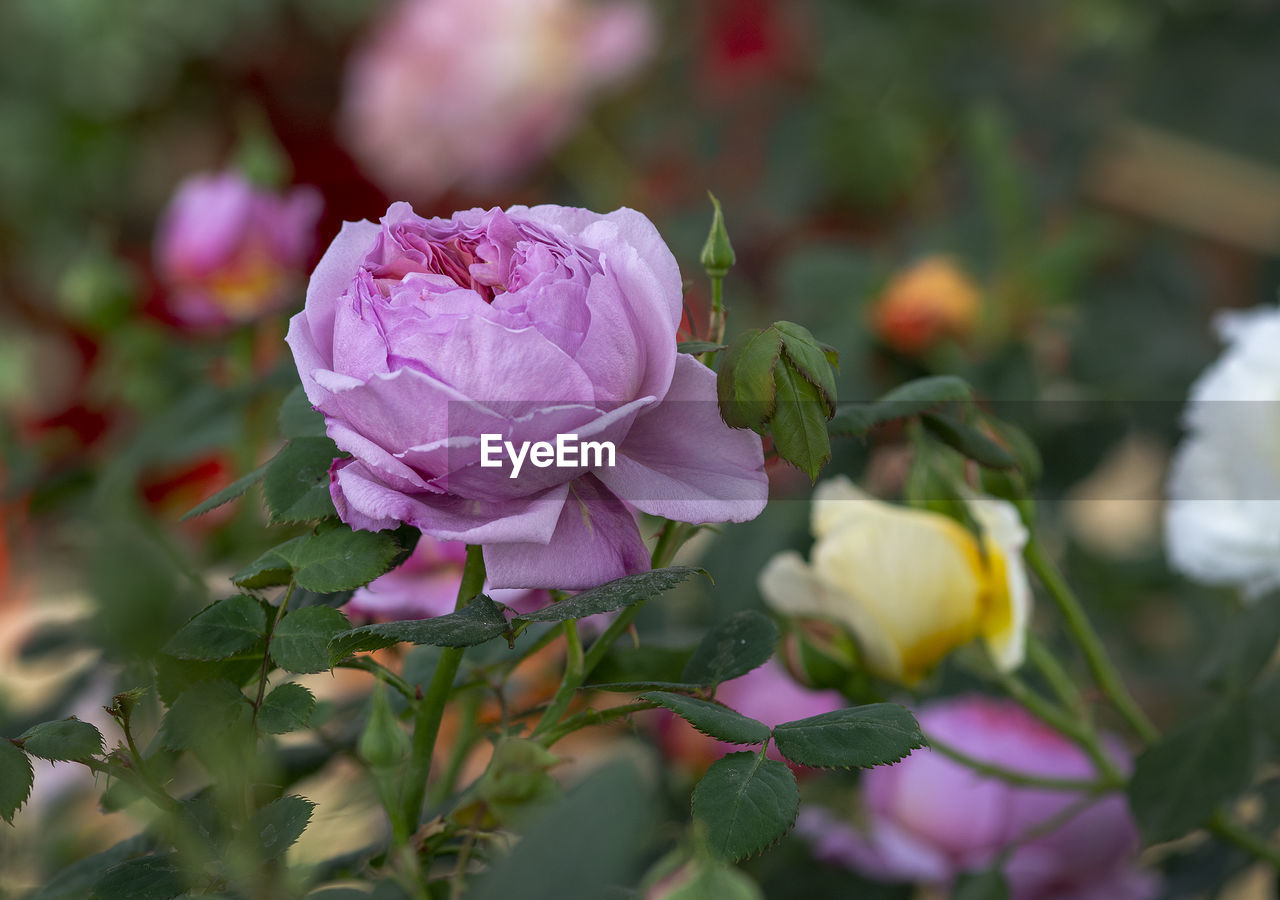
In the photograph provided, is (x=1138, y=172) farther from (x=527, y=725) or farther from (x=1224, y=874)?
(x=527, y=725)

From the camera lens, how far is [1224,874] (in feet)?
1.10

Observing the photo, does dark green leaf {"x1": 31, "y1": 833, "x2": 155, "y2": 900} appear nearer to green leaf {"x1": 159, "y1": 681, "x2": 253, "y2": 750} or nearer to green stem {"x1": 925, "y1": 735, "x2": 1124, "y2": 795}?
green leaf {"x1": 159, "y1": 681, "x2": 253, "y2": 750}

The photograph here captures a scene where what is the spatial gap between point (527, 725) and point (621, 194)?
60 centimetres

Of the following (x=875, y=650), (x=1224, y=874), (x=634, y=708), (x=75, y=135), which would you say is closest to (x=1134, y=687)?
(x=1224, y=874)

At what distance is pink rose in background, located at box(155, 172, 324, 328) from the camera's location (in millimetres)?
440

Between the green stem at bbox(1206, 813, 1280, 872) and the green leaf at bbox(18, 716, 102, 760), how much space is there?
0.26 metres

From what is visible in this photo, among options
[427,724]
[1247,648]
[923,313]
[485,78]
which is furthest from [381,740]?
[485,78]

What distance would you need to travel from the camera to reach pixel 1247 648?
291 mm

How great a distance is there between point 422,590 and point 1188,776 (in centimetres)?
19

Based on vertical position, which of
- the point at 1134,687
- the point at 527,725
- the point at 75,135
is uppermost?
the point at 527,725

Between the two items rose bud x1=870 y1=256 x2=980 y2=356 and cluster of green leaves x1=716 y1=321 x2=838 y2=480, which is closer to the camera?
cluster of green leaves x1=716 y1=321 x2=838 y2=480

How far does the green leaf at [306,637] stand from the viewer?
17 cm

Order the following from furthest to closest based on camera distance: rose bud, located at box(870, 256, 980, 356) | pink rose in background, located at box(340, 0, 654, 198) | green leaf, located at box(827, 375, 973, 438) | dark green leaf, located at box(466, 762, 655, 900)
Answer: pink rose in background, located at box(340, 0, 654, 198) < rose bud, located at box(870, 256, 980, 356) < green leaf, located at box(827, 375, 973, 438) < dark green leaf, located at box(466, 762, 655, 900)

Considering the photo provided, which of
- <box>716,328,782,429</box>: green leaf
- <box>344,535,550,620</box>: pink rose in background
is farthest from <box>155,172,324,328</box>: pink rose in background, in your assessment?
<box>716,328,782,429</box>: green leaf
